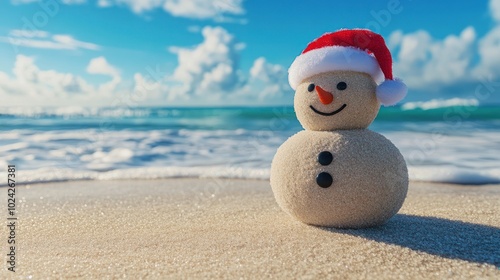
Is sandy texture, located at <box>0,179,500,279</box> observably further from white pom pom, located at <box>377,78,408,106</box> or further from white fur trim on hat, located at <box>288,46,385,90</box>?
white fur trim on hat, located at <box>288,46,385,90</box>

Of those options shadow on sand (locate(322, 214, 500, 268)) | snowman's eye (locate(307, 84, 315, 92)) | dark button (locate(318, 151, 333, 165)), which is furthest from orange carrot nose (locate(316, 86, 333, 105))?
shadow on sand (locate(322, 214, 500, 268))

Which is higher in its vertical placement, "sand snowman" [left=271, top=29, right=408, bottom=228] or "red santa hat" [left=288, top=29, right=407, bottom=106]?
"red santa hat" [left=288, top=29, right=407, bottom=106]

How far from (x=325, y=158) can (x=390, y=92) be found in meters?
0.70

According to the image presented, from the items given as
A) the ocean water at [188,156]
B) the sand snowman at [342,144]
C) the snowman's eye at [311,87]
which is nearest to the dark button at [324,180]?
the sand snowman at [342,144]

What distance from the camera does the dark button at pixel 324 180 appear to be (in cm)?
327

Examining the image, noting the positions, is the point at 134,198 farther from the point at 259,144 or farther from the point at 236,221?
the point at 259,144

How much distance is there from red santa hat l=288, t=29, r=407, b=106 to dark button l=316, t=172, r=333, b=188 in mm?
716

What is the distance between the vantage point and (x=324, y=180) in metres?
3.27

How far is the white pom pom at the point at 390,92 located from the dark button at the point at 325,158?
59 centimetres

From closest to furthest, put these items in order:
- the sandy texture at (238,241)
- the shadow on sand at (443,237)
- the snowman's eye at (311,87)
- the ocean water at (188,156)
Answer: the sandy texture at (238,241) < the shadow on sand at (443,237) < the snowman's eye at (311,87) < the ocean water at (188,156)

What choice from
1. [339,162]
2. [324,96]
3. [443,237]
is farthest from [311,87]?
[443,237]

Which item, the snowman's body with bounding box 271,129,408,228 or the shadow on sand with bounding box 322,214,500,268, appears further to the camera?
the snowman's body with bounding box 271,129,408,228

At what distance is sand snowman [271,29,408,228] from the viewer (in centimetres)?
330

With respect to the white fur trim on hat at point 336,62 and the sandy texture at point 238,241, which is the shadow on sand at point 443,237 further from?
the white fur trim on hat at point 336,62
